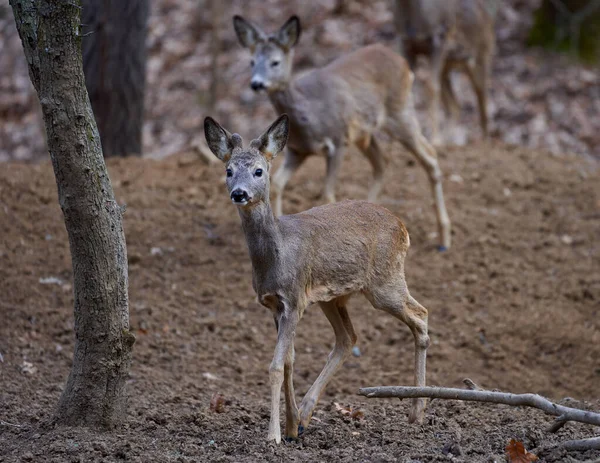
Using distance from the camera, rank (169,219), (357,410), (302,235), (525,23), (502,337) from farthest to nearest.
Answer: (525,23)
(169,219)
(502,337)
(357,410)
(302,235)

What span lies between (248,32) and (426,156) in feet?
7.55

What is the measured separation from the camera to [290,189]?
32.0ft

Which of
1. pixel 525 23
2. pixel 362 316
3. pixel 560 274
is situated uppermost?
pixel 525 23

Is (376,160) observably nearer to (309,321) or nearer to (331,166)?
(331,166)

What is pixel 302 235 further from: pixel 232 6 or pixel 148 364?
pixel 232 6

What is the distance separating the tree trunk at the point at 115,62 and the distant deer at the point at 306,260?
4.94m

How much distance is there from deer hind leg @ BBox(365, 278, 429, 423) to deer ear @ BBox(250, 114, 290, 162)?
1.08 m

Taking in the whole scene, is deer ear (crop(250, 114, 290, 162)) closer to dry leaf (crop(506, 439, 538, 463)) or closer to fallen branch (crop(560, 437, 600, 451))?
dry leaf (crop(506, 439, 538, 463))

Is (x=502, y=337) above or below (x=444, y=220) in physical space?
below

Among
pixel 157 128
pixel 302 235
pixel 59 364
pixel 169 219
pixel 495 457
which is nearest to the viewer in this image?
pixel 495 457

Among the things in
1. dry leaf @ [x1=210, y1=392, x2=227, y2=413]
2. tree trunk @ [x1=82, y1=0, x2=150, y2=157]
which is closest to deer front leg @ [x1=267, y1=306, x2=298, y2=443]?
dry leaf @ [x1=210, y1=392, x2=227, y2=413]

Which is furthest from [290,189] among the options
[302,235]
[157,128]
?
[157,128]

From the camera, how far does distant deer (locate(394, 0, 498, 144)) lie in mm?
12273

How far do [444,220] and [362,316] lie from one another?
171 centimetres
